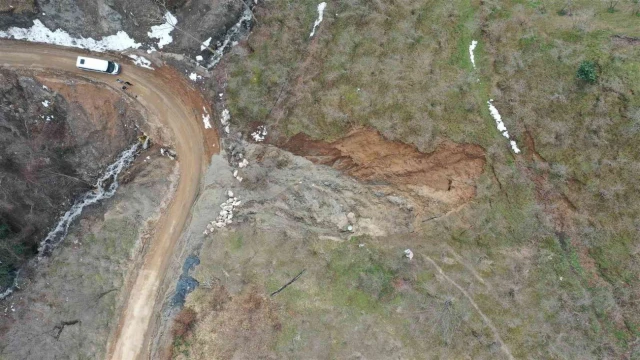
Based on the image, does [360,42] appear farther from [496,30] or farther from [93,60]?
[93,60]

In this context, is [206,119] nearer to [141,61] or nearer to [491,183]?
[141,61]

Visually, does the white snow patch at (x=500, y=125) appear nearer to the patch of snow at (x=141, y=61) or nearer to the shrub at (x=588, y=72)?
the shrub at (x=588, y=72)

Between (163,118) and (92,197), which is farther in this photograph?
(92,197)

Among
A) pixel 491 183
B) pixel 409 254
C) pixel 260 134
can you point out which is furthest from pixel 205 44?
pixel 491 183

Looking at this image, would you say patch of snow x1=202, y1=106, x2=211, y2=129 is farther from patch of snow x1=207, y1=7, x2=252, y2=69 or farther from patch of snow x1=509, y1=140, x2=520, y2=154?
patch of snow x1=509, y1=140, x2=520, y2=154

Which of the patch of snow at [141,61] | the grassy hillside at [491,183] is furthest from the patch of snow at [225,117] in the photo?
the patch of snow at [141,61]
